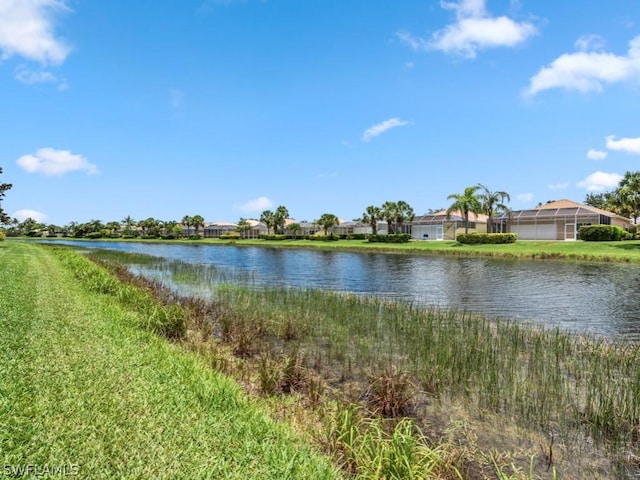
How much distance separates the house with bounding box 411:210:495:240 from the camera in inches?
2488

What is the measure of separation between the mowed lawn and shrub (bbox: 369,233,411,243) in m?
54.4

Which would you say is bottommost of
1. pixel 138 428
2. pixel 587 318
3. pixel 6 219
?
pixel 587 318

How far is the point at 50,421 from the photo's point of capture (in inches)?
158

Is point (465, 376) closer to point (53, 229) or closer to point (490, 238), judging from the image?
point (490, 238)

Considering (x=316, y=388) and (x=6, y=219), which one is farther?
(x=6, y=219)

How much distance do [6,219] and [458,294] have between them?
37.8 metres

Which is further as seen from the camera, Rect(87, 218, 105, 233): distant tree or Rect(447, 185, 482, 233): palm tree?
Rect(87, 218, 105, 233): distant tree

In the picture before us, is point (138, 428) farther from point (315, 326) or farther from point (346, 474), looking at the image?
point (315, 326)

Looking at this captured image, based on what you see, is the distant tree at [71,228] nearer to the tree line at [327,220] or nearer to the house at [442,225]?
the tree line at [327,220]

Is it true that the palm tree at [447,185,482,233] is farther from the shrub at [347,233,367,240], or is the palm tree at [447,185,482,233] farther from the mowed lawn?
the mowed lawn

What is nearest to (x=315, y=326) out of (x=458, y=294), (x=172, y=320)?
(x=172, y=320)

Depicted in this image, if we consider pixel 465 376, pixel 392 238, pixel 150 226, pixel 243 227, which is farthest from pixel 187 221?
pixel 465 376

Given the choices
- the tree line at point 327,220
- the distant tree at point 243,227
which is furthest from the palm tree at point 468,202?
the distant tree at point 243,227

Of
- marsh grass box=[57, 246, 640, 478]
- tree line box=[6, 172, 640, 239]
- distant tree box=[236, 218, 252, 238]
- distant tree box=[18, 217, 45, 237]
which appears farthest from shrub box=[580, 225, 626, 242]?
distant tree box=[18, 217, 45, 237]
